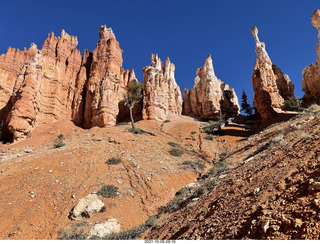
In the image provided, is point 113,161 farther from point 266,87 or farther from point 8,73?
point 8,73

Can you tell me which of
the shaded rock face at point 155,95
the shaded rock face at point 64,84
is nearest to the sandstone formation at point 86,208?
the shaded rock face at point 64,84

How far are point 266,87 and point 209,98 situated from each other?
16.8 m

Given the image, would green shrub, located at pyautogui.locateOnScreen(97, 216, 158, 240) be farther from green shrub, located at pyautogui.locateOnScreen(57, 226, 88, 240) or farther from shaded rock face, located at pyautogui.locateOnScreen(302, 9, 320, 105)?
shaded rock face, located at pyautogui.locateOnScreen(302, 9, 320, 105)

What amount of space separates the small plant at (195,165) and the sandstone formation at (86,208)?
321 inches

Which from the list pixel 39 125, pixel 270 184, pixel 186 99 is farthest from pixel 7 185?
pixel 186 99

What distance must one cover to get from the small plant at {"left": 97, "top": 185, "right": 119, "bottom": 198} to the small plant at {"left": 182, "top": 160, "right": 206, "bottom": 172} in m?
6.61

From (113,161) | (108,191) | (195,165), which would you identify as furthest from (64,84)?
(108,191)

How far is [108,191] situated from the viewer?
11.5 meters

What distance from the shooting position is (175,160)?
17.6 metres

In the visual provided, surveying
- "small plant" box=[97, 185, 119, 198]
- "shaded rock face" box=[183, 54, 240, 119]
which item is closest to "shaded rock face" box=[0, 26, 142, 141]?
"shaded rock face" box=[183, 54, 240, 119]

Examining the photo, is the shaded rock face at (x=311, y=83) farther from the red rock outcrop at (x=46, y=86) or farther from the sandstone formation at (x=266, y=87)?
the red rock outcrop at (x=46, y=86)

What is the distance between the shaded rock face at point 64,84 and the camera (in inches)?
1299

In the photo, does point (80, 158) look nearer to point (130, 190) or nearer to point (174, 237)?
point (130, 190)

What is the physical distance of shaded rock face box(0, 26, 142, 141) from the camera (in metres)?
33.0
